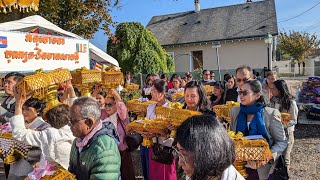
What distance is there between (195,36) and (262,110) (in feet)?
97.2

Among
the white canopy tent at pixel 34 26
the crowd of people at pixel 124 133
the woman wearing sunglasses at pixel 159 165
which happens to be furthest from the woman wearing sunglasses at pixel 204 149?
the white canopy tent at pixel 34 26

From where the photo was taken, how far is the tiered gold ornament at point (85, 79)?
440 cm

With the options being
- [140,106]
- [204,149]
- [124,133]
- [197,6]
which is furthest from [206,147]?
[197,6]

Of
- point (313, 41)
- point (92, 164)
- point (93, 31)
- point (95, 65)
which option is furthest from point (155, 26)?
point (92, 164)

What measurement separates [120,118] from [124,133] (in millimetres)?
220

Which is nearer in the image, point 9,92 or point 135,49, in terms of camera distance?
point 9,92

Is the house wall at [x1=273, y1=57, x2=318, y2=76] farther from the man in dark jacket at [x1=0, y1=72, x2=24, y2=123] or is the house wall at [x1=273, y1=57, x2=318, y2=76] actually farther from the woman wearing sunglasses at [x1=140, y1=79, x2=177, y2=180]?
the man in dark jacket at [x1=0, y1=72, x2=24, y2=123]

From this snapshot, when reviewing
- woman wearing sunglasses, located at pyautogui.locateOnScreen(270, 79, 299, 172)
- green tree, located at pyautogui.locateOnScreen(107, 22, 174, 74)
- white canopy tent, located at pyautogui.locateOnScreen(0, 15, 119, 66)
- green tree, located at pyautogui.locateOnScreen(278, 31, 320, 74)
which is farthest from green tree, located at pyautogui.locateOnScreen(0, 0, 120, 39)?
green tree, located at pyautogui.locateOnScreen(278, 31, 320, 74)

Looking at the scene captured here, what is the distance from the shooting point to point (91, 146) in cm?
273

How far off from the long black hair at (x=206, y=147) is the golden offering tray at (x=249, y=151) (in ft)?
3.83

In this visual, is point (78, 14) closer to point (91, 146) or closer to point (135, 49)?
point (135, 49)

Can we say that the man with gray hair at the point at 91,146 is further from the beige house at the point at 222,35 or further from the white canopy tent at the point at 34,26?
the beige house at the point at 222,35

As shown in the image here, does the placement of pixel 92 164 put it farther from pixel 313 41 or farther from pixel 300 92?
pixel 313 41

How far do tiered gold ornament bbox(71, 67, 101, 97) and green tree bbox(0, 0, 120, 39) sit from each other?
1356cm
